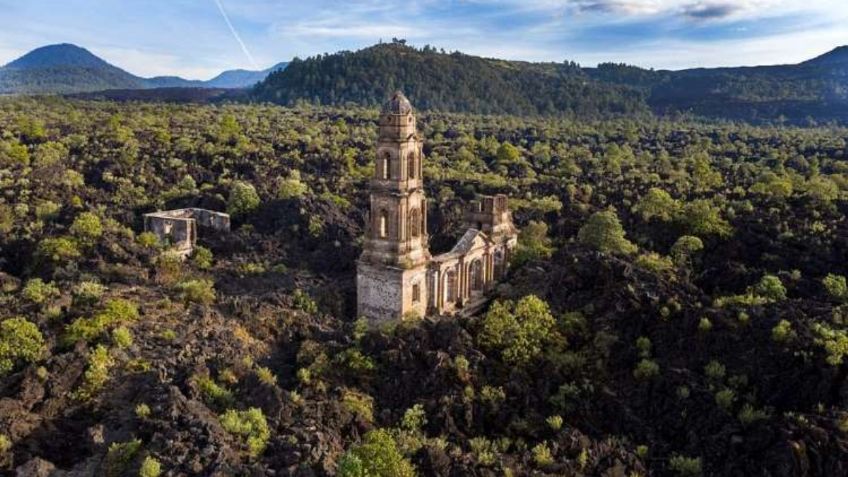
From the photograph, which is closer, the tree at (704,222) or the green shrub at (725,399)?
the green shrub at (725,399)

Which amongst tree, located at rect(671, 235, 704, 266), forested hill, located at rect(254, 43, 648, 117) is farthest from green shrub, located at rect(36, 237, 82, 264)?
forested hill, located at rect(254, 43, 648, 117)

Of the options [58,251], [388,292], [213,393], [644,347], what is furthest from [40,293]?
[644,347]

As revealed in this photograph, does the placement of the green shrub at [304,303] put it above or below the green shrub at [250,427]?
below

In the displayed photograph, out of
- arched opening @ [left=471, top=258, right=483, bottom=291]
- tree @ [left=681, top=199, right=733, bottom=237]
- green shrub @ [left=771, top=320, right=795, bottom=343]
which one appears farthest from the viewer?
tree @ [left=681, top=199, right=733, bottom=237]

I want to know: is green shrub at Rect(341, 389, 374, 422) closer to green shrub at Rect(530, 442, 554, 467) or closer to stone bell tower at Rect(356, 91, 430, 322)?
green shrub at Rect(530, 442, 554, 467)

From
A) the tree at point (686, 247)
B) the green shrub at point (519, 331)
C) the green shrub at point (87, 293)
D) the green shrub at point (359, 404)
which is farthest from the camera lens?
the tree at point (686, 247)

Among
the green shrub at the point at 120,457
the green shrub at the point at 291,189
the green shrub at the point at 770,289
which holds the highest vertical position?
the green shrub at the point at 291,189

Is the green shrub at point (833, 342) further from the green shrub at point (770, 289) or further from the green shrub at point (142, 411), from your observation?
the green shrub at point (142, 411)

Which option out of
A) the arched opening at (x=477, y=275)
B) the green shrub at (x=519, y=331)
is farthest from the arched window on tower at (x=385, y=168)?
the green shrub at (x=519, y=331)
